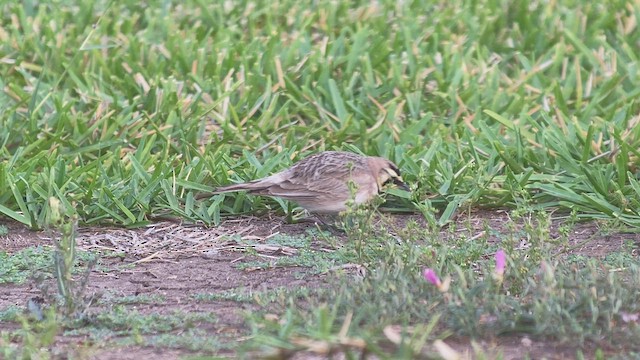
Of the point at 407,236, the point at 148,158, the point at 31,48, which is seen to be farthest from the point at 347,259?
the point at 31,48

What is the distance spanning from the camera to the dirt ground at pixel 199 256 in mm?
5555

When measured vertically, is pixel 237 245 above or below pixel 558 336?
below

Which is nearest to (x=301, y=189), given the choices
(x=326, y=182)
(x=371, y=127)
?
(x=326, y=182)

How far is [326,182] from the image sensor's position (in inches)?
269

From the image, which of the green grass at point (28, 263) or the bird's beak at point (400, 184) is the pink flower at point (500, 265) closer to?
the bird's beak at point (400, 184)

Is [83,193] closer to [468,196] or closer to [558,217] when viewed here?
[468,196]

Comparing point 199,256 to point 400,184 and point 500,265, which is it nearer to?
point 400,184

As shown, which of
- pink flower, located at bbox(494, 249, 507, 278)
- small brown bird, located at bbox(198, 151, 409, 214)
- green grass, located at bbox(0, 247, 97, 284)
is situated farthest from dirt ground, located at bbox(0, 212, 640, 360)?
pink flower, located at bbox(494, 249, 507, 278)

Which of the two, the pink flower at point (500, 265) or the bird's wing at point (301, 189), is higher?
the pink flower at point (500, 265)

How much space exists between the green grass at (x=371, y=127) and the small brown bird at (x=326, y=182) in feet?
0.72

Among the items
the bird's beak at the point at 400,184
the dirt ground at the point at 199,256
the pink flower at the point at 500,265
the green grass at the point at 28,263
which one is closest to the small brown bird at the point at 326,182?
the bird's beak at the point at 400,184

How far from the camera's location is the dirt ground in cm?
555

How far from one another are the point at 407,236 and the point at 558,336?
1.22 m

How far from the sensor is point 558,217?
675 centimetres
